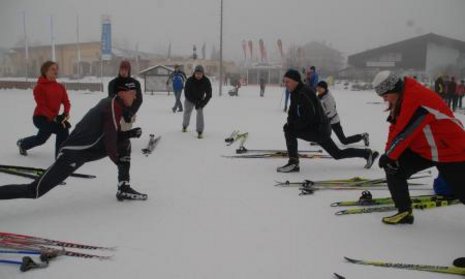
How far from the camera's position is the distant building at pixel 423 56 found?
190 ft

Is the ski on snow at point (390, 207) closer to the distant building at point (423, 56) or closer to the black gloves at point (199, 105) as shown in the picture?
the black gloves at point (199, 105)

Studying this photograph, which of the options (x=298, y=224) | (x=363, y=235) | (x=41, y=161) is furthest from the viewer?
(x=41, y=161)

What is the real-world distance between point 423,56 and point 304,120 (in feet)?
192

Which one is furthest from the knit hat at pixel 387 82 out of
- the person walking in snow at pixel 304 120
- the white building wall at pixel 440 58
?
the white building wall at pixel 440 58

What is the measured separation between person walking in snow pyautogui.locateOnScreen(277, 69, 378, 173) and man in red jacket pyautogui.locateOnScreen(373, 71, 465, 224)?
257 cm

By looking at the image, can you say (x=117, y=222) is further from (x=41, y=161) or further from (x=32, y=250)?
(x=41, y=161)

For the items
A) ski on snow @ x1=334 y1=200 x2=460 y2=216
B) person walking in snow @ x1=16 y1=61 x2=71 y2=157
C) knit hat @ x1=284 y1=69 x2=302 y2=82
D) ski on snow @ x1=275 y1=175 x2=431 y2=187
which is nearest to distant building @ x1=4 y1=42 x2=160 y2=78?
person walking in snow @ x1=16 y1=61 x2=71 y2=157

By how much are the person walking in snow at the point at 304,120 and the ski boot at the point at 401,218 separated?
254 centimetres

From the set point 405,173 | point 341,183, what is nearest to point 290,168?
point 341,183

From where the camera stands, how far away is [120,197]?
5.32m

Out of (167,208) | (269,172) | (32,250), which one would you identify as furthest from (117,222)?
(269,172)

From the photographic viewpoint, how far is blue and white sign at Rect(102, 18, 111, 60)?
30.2 metres

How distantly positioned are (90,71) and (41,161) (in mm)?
72964

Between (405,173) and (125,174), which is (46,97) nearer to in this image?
(125,174)
